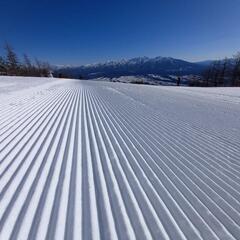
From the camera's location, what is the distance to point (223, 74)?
47.1m

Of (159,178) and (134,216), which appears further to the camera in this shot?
(159,178)

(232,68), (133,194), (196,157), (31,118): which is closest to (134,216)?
(133,194)

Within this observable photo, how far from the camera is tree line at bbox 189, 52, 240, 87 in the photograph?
141 feet

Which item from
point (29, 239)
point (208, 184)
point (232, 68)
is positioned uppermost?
point (29, 239)

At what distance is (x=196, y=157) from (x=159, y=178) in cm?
118

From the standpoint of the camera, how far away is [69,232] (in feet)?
5.99

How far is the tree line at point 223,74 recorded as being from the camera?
43.0 m

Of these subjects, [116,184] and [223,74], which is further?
[223,74]

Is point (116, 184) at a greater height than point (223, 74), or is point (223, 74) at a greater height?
point (116, 184)

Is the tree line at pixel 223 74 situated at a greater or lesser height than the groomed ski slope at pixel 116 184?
lesser

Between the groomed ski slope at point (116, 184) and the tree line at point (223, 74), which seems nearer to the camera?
the groomed ski slope at point (116, 184)

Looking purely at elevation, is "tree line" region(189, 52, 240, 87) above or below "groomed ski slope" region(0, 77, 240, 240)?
below

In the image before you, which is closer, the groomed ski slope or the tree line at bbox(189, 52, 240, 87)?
the groomed ski slope

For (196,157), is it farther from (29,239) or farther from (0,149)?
(0,149)
